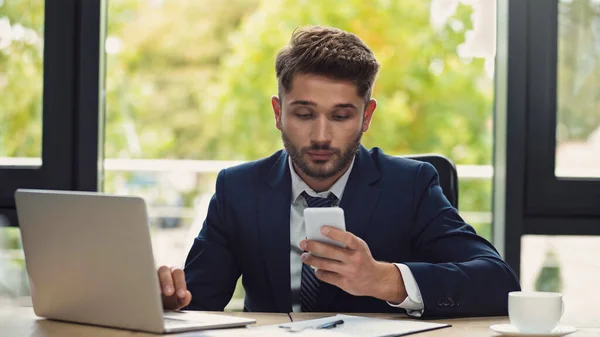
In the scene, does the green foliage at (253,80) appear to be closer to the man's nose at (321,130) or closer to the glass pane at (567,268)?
the glass pane at (567,268)

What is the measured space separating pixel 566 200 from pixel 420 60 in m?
5.48

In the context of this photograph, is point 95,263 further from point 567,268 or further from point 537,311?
point 567,268

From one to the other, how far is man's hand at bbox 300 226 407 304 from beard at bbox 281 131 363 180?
363 millimetres

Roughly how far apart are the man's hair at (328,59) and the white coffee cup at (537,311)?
75cm

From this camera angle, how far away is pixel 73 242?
4.65 feet

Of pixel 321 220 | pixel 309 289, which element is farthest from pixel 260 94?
pixel 321 220

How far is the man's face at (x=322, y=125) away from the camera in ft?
6.32

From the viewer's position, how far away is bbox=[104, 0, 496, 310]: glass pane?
803 centimetres

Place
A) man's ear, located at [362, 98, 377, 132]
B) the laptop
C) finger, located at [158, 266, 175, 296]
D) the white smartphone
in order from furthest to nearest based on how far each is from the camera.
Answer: man's ear, located at [362, 98, 377, 132] < finger, located at [158, 266, 175, 296] < the white smartphone < the laptop

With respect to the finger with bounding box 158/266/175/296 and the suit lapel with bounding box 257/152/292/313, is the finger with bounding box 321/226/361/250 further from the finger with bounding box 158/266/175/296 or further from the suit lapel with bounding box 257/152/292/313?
the suit lapel with bounding box 257/152/292/313

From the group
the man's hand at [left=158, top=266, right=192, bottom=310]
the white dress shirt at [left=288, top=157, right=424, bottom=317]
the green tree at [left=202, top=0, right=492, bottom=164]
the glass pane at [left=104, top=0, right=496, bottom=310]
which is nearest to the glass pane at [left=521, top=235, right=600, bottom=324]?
the white dress shirt at [left=288, top=157, right=424, bottom=317]

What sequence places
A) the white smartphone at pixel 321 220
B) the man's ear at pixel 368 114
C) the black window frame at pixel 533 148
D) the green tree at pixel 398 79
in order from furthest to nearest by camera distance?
the green tree at pixel 398 79, the black window frame at pixel 533 148, the man's ear at pixel 368 114, the white smartphone at pixel 321 220

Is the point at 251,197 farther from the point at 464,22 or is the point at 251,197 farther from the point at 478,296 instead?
the point at 464,22

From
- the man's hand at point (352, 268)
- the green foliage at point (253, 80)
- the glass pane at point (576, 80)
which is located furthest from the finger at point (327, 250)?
the green foliage at point (253, 80)
